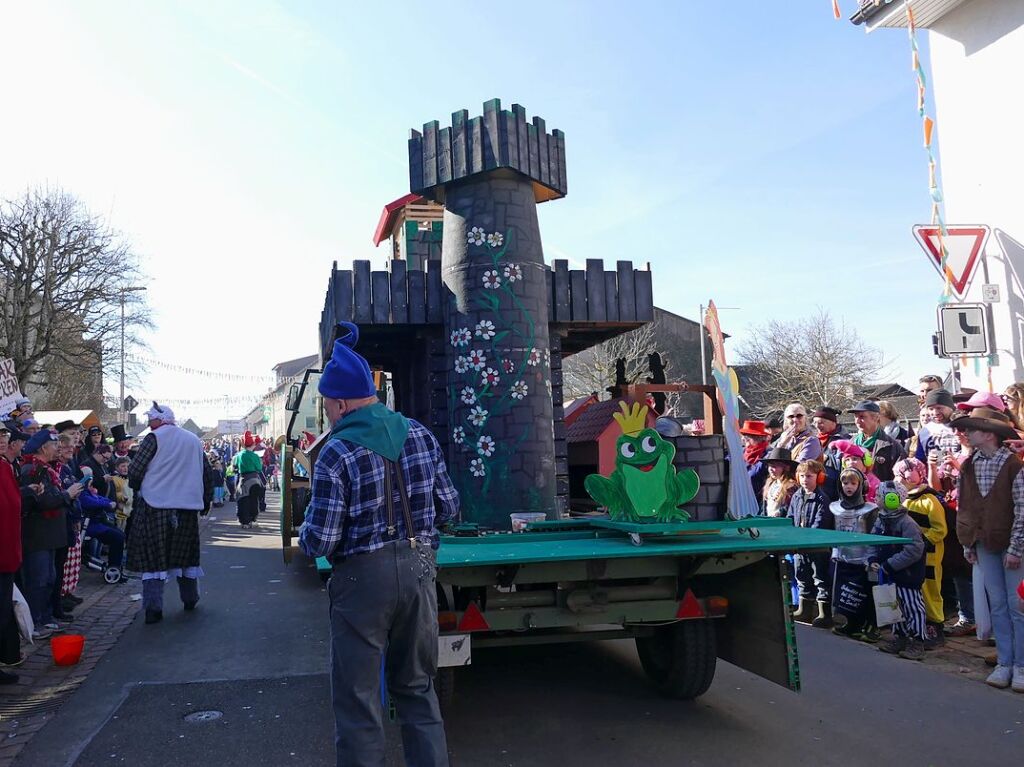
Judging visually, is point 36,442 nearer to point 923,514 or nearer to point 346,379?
point 346,379

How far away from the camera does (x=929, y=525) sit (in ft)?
21.6

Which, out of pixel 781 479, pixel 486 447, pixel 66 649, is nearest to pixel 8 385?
pixel 66 649

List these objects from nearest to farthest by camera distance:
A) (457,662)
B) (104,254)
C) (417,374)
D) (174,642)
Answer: (457,662), (174,642), (417,374), (104,254)

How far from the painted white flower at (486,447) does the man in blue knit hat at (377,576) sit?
3.56 m

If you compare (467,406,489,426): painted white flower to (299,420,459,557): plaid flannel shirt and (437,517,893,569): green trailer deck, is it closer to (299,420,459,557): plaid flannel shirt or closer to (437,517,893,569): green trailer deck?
(437,517,893,569): green trailer deck

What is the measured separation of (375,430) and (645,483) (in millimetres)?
1673

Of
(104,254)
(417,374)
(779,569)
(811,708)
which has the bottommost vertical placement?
(811,708)

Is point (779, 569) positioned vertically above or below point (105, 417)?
below

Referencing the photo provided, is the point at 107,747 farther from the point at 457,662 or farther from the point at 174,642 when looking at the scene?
the point at 174,642

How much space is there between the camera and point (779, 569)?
430 centimetres

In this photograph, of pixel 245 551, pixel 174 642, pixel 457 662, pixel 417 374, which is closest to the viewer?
pixel 457 662

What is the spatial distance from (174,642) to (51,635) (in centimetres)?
115

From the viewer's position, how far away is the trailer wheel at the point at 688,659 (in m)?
4.64

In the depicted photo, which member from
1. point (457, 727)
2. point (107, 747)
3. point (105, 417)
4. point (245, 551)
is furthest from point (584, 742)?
point (105, 417)
